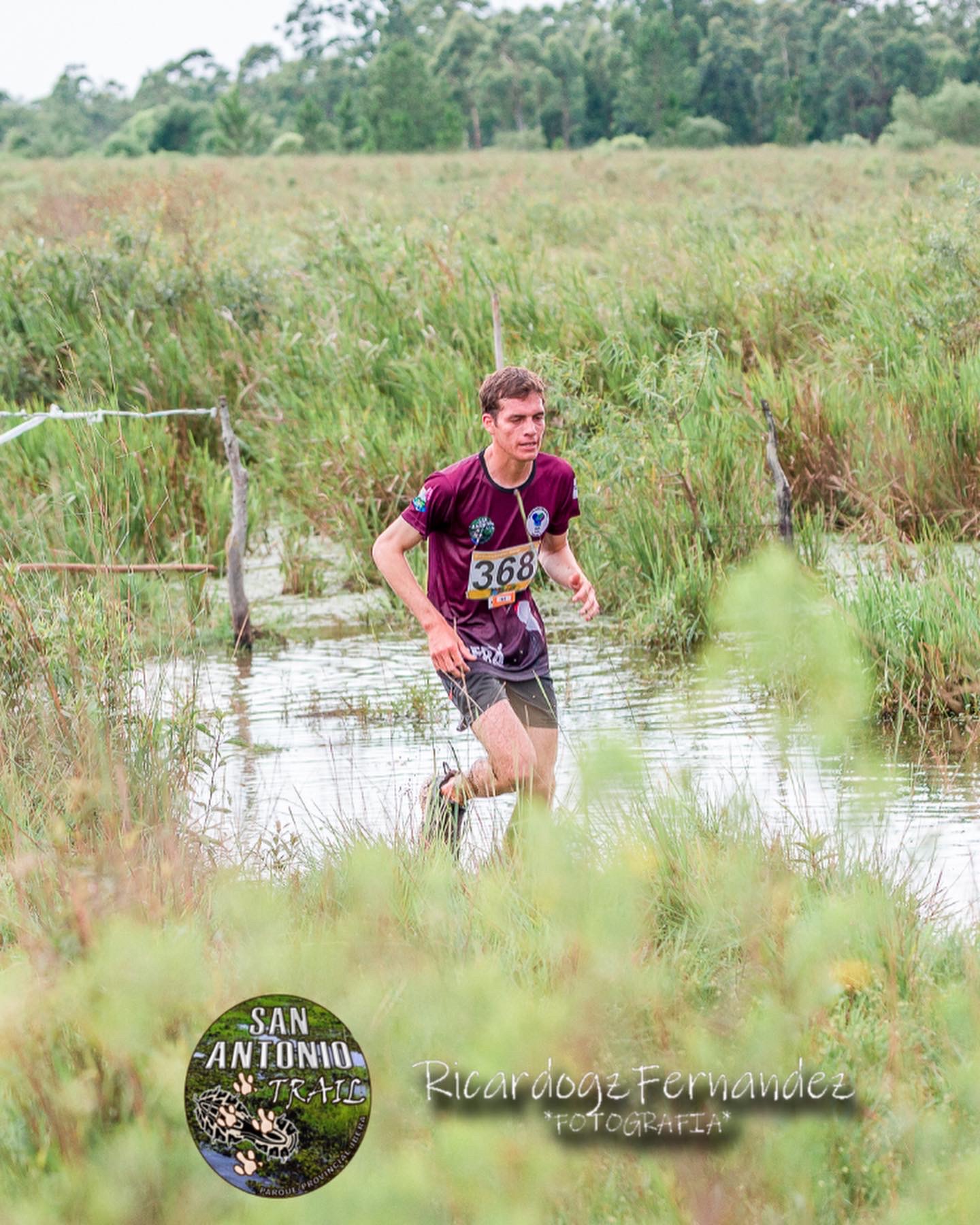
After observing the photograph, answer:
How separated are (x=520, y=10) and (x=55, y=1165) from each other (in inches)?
4824

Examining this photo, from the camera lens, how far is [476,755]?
22.4 feet

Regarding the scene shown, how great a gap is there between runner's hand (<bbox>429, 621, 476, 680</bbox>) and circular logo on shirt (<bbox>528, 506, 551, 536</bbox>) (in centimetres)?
52

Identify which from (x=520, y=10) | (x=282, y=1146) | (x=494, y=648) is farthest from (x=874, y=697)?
(x=520, y=10)

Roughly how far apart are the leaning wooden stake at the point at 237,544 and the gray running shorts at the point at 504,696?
3.80m

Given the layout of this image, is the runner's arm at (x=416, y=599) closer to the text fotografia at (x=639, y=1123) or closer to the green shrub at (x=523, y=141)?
the text fotografia at (x=639, y=1123)

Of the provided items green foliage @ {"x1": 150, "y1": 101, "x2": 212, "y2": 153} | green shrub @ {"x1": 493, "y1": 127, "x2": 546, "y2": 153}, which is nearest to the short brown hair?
green shrub @ {"x1": 493, "y1": 127, "x2": 546, "y2": 153}

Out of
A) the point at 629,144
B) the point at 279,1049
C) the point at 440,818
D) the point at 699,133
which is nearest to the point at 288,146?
the point at 629,144

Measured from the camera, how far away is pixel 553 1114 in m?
2.70

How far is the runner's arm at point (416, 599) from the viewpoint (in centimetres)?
503

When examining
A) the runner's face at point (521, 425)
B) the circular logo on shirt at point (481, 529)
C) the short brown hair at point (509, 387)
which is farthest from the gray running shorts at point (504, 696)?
the short brown hair at point (509, 387)

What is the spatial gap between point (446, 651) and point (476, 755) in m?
1.86

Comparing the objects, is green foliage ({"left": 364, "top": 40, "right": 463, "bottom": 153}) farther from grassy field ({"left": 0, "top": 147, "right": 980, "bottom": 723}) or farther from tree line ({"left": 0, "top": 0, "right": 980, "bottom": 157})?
grassy field ({"left": 0, "top": 147, "right": 980, "bottom": 723})

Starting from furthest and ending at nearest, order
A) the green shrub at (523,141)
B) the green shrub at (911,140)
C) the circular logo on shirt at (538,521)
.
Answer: the green shrub at (523,141), the green shrub at (911,140), the circular logo on shirt at (538,521)

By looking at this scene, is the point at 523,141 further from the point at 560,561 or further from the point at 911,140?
the point at 560,561
